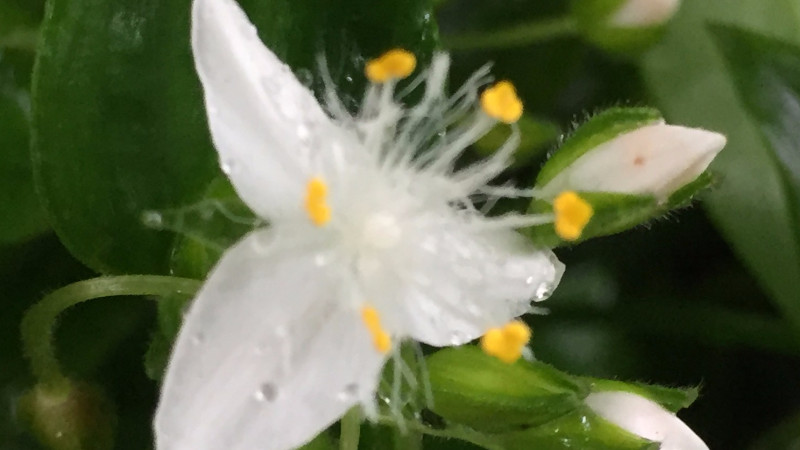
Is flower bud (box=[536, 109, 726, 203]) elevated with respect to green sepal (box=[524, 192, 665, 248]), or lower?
elevated

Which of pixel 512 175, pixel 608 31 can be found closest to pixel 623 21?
pixel 608 31

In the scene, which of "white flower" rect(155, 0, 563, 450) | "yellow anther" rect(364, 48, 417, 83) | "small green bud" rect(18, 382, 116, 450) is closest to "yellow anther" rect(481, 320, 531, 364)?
"white flower" rect(155, 0, 563, 450)

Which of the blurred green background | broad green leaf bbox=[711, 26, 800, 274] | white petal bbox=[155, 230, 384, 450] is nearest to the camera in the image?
white petal bbox=[155, 230, 384, 450]

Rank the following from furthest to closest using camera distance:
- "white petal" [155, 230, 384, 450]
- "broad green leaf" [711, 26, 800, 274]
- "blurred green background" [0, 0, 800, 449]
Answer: "broad green leaf" [711, 26, 800, 274]
"blurred green background" [0, 0, 800, 449]
"white petal" [155, 230, 384, 450]

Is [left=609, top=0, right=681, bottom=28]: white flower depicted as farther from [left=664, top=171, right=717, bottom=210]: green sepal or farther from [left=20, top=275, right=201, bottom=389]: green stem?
[left=20, top=275, right=201, bottom=389]: green stem

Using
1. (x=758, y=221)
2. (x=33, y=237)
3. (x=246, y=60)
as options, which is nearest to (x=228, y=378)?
(x=246, y=60)

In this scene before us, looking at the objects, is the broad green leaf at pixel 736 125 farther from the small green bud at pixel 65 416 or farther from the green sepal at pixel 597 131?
the small green bud at pixel 65 416

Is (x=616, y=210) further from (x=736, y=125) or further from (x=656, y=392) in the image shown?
(x=736, y=125)
